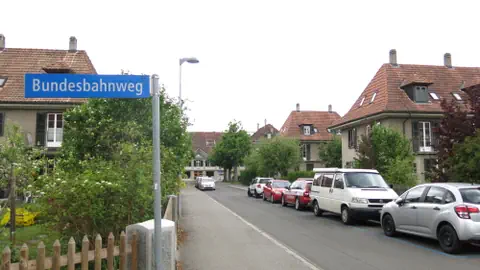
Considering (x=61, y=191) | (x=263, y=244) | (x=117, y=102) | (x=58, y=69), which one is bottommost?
(x=263, y=244)

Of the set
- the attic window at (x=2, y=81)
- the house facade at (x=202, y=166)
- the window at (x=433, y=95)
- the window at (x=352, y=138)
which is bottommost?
Result: the house facade at (x=202, y=166)

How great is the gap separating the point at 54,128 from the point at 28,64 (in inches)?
240

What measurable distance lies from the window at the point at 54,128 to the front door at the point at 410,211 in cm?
2224

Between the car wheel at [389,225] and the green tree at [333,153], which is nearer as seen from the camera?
the car wheel at [389,225]

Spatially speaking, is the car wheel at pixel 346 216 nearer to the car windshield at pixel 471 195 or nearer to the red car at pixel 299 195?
the red car at pixel 299 195

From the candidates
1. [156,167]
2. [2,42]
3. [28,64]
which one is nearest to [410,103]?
[28,64]

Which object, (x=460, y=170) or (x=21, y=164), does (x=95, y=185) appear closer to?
(x=21, y=164)

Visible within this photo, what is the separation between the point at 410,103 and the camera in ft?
100

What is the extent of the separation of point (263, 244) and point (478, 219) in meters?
4.96

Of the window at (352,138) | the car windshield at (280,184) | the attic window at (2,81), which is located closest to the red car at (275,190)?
the car windshield at (280,184)

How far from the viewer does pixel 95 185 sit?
6.55 metres

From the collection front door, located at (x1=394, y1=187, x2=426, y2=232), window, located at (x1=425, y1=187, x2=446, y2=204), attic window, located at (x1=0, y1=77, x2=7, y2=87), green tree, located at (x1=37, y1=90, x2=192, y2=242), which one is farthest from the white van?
attic window, located at (x1=0, y1=77, x2=7, y2=87)

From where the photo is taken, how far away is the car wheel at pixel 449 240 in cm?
895

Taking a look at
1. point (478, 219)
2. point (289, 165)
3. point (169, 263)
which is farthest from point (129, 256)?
point (289, 165)
